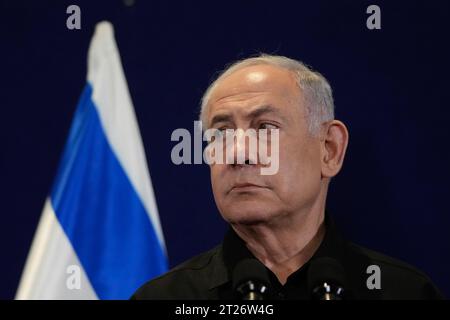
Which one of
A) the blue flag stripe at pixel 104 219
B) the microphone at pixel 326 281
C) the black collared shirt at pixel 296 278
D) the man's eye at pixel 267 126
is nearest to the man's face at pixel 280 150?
the man's eye at pixel 267 126

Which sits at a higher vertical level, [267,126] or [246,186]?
[267,126]

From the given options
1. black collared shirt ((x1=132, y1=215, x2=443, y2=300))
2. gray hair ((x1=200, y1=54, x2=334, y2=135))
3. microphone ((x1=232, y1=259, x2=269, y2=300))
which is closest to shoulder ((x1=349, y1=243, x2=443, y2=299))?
black collared shirt ((x1=132, y1=215, x2=443, y2=300))

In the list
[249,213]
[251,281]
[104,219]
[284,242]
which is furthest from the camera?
[104,219]

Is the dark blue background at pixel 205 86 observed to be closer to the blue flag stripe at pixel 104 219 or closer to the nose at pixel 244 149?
the blue flag stripe at pixel 104 219

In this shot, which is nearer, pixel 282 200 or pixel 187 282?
pixel 282 200

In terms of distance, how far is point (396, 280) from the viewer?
1.64 meters

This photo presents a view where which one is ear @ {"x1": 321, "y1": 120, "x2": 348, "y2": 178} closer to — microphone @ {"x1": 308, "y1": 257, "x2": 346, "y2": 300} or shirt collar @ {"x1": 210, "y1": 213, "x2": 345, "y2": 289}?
shirt collar @ {"x1": 210, "y1": 213, "x2": 345, "y2": 289}

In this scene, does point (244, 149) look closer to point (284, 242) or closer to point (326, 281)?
point (284, 242)

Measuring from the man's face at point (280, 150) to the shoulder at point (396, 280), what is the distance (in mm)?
229

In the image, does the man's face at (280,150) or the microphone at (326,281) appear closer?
the microphone at (326,281)

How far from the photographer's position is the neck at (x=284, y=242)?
1590mm

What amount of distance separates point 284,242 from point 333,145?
273 mm

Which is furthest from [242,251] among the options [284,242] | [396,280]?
[396,280]

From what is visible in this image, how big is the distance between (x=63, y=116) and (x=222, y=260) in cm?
77
